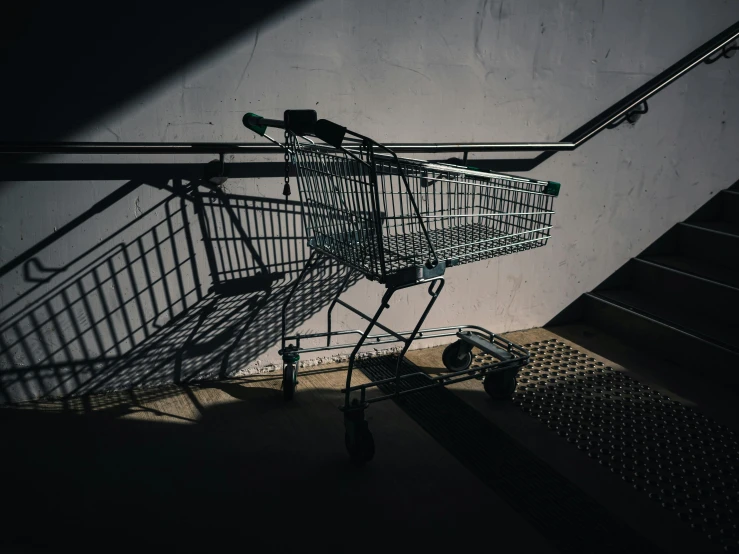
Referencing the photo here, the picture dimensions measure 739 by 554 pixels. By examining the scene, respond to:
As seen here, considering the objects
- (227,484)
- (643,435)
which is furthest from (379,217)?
(643,435)

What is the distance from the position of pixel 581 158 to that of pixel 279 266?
201cm

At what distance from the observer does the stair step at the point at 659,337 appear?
3.50 meters

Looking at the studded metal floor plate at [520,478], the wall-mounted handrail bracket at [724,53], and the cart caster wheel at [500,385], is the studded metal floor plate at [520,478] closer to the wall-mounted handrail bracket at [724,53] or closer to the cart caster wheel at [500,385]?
the cart caster wheel at [500,385]

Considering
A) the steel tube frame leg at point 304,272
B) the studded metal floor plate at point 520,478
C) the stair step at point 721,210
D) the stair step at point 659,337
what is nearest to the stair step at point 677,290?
the stair step at point 659,337

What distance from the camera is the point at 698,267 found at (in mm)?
4191

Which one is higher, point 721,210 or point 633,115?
point 633,115

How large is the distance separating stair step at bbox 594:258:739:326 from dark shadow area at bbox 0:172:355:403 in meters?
2.19

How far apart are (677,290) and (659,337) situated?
459 millimetres

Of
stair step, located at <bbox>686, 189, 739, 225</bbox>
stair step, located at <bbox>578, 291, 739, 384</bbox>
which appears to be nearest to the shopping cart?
stair step, located at <bbox>578, 291, 739, 384</bbox>

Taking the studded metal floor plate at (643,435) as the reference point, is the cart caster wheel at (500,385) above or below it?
above

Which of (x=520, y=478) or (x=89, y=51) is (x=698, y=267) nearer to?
(x=520, y=478)

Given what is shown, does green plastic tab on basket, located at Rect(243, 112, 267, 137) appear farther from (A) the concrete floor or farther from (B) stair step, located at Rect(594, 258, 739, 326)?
A: (B) stair step, located at Rect(594, 258, 739, 326)

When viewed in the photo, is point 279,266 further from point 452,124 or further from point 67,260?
point 452,124

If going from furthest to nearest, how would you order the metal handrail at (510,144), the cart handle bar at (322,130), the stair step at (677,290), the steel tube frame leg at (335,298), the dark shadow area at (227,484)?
the stair step at (677,290)
the steel tube frame leg at (335,298)
the metal handrail at (510,144)
the cart handle bar at (322,130)
the dark shadow area at (227,484)
